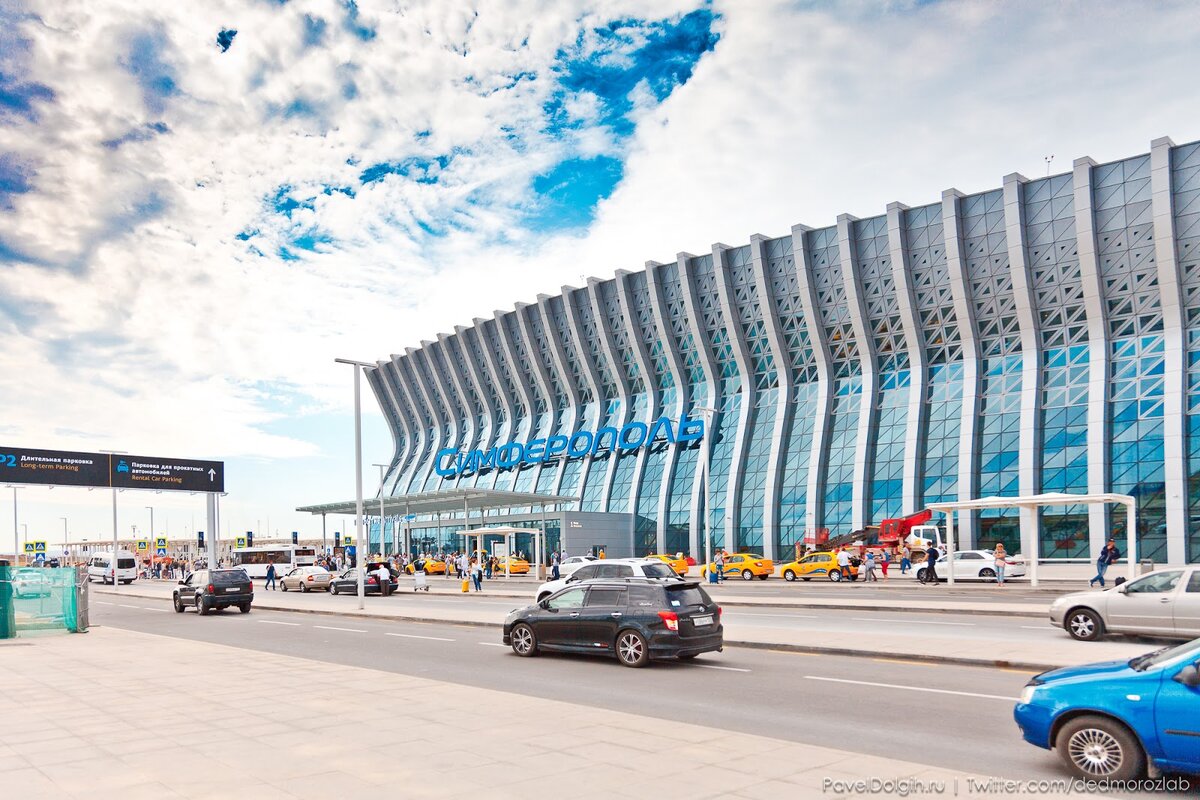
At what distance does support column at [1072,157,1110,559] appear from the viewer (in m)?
47.7

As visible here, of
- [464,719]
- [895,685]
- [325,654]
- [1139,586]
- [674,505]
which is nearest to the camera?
[464,719]

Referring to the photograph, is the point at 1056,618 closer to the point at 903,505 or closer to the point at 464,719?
the point at 464,719

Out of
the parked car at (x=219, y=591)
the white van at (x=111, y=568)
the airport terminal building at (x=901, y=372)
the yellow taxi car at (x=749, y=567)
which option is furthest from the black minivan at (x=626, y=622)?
the white van at (x=111, y=568)

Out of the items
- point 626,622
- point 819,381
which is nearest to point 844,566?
point 819,381

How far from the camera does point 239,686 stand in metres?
13.0

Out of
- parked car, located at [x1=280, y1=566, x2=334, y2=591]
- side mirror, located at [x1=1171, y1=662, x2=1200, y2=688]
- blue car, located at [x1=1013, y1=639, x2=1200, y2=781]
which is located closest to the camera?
side mirror, located at [x1=1171, y1=662, x2=1200, y2=688]

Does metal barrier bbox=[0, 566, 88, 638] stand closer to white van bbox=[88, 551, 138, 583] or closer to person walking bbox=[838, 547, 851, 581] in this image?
person walking bbox=[838, 547, 851, 581]

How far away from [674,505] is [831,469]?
43.1 feet

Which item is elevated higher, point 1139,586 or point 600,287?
point 600,287

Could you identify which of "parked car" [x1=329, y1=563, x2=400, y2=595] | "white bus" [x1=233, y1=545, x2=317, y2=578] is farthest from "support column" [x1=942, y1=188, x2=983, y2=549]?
"white bus" [x1=233, y1=545, x2=317, y2=578]

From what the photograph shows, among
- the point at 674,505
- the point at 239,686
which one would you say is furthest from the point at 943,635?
the point at 674,505

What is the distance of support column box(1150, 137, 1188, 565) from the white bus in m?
54.2

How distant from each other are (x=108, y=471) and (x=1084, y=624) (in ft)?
157

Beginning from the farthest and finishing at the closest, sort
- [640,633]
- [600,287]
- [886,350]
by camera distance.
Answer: [600,287], [886,350], [640,633]
